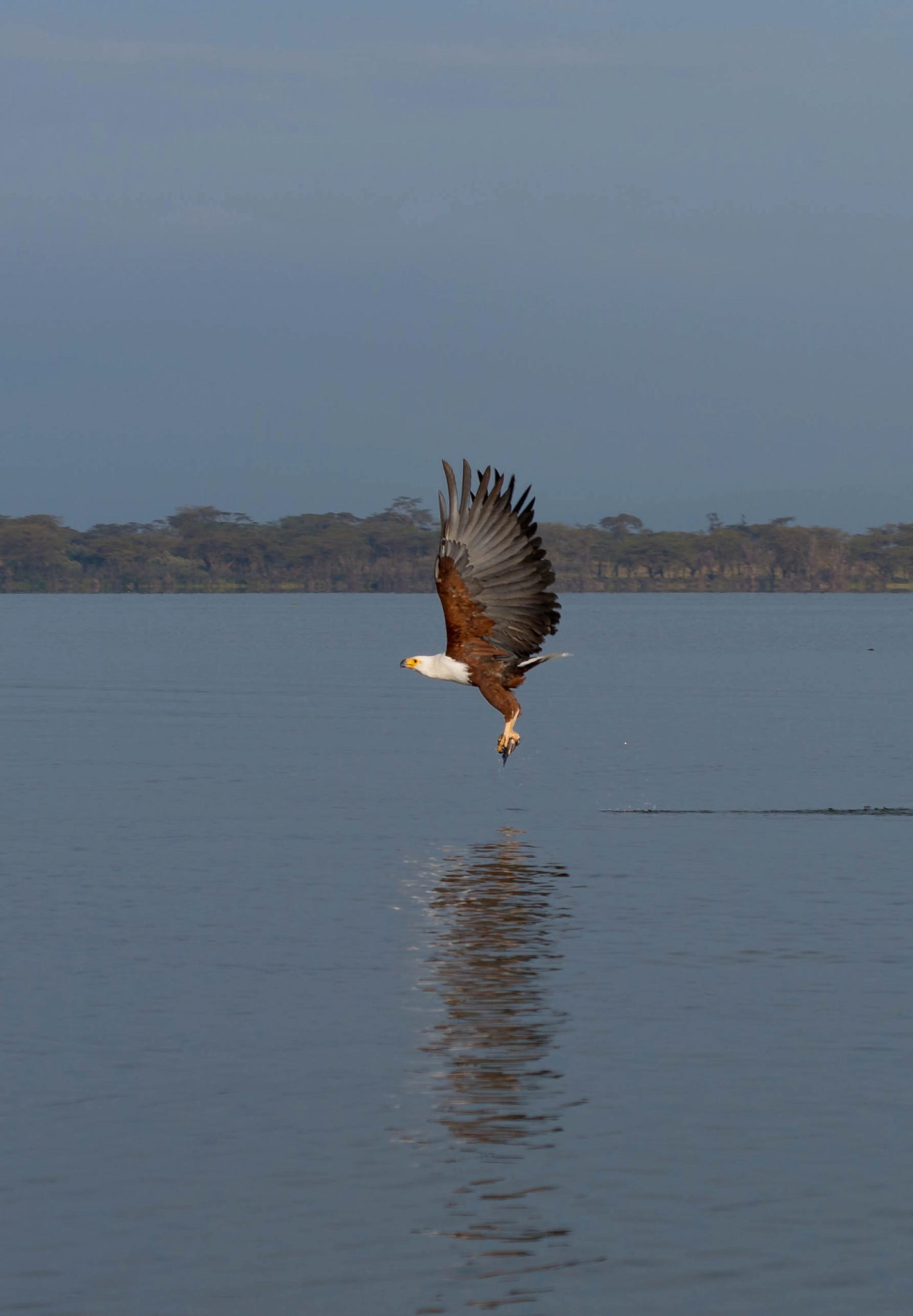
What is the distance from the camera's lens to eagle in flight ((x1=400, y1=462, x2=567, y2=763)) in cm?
2523

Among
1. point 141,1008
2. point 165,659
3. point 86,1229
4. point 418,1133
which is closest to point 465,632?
point 141,1008

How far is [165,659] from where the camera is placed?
9269 cm

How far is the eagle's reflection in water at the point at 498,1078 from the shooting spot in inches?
428

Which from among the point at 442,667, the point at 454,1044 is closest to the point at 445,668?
the point at 442,667

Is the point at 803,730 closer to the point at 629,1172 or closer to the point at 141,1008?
the point at 141,1008

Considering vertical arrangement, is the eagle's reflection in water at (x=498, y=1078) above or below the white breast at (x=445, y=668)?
below

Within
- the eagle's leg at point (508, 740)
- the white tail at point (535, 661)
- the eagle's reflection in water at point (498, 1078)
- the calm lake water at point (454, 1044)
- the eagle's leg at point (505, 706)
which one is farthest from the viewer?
the white tail at point (535, 661)

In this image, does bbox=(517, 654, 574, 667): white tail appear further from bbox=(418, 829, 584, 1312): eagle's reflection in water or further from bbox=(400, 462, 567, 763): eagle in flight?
bbox=(418, 829, 584, 1312): eagle's reflection in water

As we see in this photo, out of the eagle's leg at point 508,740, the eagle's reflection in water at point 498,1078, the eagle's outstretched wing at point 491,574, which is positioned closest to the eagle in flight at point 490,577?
the eagle's outstretched wing at point 491,574

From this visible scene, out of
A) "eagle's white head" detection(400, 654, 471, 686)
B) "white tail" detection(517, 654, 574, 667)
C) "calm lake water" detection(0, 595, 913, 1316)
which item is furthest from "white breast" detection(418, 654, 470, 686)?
"calm lake water" detection(0, 595, 913, 1316)

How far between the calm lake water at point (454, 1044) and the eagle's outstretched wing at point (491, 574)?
111 inches

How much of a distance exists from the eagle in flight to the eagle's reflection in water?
312 cm

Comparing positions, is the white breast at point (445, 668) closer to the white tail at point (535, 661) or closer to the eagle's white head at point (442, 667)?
the eagle's white head at point (442, 667)

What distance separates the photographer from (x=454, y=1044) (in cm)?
1529
